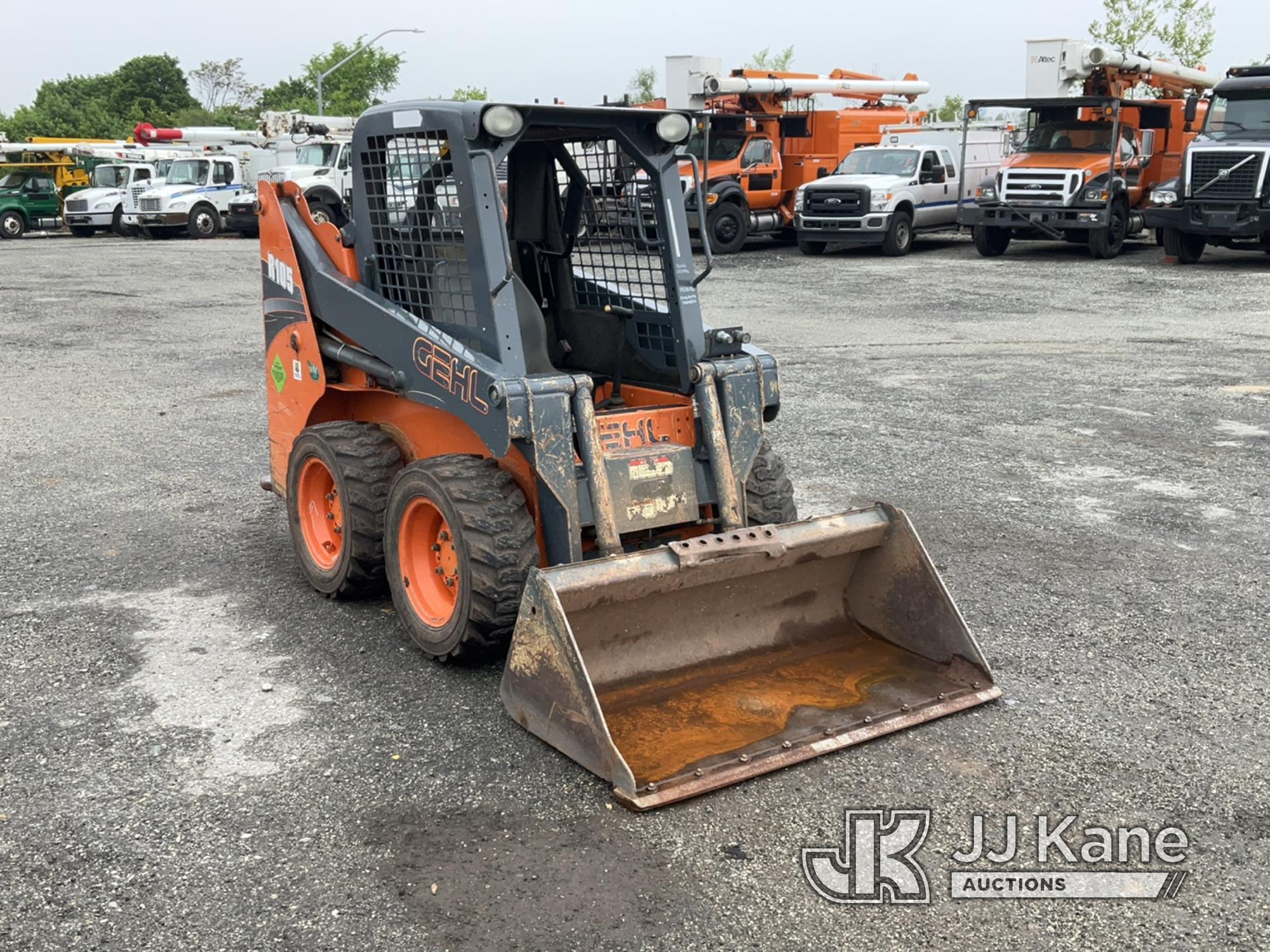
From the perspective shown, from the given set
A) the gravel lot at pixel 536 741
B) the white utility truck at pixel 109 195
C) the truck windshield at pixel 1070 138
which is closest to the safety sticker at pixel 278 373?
the gravel lot at pixel 536 741

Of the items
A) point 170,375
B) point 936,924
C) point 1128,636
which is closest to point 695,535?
point 1128,636

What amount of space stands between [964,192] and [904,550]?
865 inches

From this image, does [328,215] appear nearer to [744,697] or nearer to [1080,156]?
[744,697]

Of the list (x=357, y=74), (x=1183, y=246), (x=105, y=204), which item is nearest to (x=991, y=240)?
(x=1183, y=246)

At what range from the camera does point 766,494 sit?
5.80 m

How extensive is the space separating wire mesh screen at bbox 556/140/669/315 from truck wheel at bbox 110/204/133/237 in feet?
100

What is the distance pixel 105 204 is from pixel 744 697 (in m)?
32.7

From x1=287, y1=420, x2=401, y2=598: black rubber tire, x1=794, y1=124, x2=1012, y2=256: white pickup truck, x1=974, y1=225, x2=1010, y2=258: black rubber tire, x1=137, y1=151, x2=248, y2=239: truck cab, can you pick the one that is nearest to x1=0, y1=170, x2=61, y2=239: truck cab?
x1=137, y1=151, x2=248, y2=239: truck cab

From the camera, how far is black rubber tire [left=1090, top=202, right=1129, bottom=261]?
22.2 meters

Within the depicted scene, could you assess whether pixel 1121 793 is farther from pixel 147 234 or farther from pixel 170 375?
pixel 147 234

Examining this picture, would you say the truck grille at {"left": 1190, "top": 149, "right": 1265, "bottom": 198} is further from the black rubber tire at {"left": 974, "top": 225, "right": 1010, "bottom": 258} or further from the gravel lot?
the gravel lot

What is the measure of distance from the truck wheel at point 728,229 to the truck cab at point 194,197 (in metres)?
14.1

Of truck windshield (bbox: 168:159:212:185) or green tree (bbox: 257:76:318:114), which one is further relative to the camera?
green tree (bbox: 257:76:318:114)

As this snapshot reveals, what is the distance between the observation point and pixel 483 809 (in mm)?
4223
